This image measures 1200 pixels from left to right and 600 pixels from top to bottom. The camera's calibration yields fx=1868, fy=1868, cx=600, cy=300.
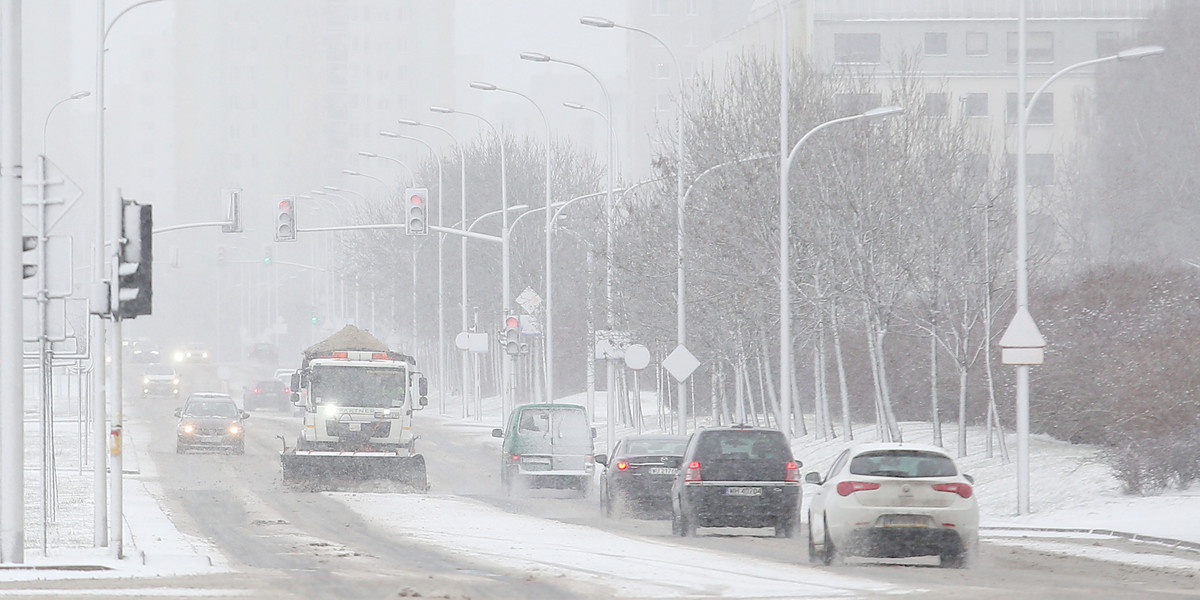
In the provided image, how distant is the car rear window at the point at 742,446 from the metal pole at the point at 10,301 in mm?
10176

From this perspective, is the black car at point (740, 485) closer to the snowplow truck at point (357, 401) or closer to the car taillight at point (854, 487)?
the car taillight at point (854, 487)

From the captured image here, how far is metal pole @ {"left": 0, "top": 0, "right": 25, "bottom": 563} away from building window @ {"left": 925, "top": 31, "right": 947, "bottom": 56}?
255 ft

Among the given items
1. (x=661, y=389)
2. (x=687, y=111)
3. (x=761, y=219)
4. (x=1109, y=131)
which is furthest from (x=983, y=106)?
(x=761, y=219)

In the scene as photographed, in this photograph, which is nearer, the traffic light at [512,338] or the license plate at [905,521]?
the license plate at [905,521]

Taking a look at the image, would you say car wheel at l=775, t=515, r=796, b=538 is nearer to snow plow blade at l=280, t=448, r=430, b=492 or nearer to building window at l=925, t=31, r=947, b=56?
snow plow blade at l=280, t=448, r=430, b=492

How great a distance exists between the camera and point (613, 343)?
4672 cm

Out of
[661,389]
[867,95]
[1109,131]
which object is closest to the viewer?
[867,95]

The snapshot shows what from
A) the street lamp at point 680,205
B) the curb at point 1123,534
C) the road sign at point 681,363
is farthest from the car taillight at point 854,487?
the street lamp at point 680,205

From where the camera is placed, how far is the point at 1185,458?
29.2m

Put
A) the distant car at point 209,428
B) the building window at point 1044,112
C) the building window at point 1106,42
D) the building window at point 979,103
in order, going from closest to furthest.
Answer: the distant car at point 209,428, the building window at point 1106,42, the building window at point 979,103, the building window at point 1044,112

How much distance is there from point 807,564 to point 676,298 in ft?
89.5

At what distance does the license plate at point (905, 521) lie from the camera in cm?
1969

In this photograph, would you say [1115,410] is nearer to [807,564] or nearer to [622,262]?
[807,564]

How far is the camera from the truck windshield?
3866cm
